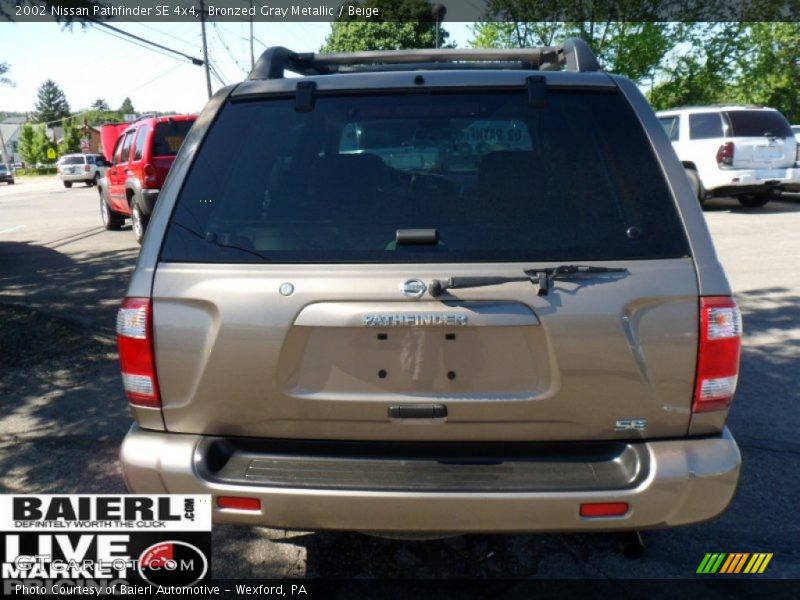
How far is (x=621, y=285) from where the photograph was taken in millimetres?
2250

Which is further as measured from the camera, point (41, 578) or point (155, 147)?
point (155, 147)

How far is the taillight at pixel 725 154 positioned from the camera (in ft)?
45.8

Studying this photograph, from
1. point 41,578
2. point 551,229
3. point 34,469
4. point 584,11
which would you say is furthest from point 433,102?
point 584,11

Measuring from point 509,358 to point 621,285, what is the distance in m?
0.43

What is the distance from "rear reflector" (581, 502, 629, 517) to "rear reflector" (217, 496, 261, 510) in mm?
1065

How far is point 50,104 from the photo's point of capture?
13425 cm

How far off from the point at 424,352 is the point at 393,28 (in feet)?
148

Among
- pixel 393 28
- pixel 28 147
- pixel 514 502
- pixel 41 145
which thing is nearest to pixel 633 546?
pixel 514 502

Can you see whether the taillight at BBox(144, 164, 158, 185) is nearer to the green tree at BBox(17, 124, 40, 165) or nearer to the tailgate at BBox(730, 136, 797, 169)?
the tailgate at BBox(730, 136, 797, 169)

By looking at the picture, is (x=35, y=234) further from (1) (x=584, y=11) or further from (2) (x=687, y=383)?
(1) (x=584, y=11)

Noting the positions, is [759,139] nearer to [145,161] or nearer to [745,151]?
[745,151]

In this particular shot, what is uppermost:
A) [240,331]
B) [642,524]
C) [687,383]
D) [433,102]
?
[433,102]

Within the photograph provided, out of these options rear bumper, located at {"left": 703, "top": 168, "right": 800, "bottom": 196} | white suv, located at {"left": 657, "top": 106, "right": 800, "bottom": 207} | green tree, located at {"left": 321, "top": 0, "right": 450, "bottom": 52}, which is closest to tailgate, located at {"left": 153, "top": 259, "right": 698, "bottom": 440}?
white suv, located at {"left": 657, "top": 106, "right": 800, "bottom": 207}

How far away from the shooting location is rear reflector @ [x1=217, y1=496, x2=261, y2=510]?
2326mm
